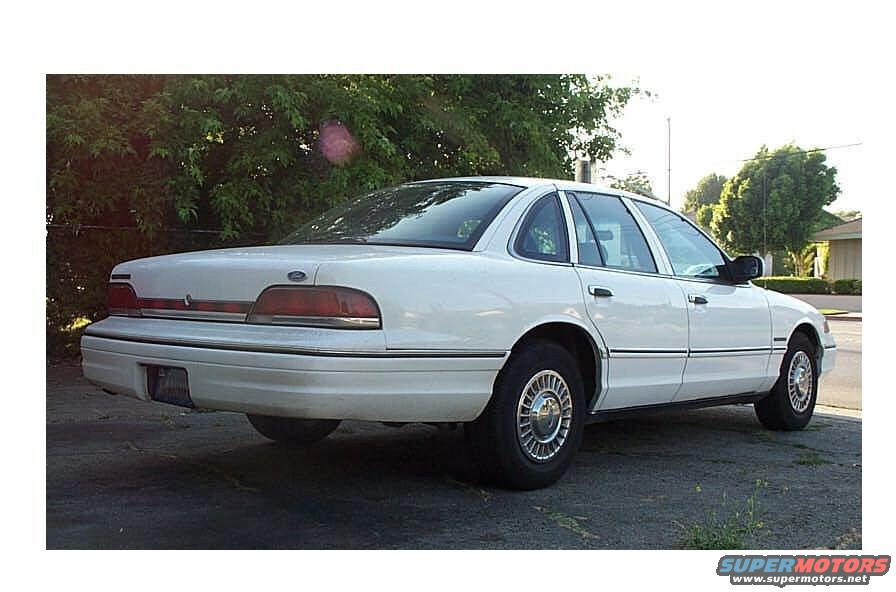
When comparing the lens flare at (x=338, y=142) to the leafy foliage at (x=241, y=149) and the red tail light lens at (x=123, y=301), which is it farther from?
the red tail light lens at (x=123, y=301)

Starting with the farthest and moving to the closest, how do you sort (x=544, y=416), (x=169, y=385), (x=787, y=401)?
(x=787, y=401) → (x=544, y=416) → (x=169, y=385)

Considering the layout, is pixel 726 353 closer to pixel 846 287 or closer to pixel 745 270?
pixel 745 270

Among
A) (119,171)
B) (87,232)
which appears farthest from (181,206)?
(87,232)

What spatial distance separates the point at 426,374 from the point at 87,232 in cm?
723

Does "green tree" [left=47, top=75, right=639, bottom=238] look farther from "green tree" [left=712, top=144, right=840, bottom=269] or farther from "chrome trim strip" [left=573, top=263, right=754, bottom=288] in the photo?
"green tree" [left=712, top=144, right=840, bottom=269]

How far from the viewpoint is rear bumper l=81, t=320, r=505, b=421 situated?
4086mm

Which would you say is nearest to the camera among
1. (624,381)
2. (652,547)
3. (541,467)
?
(652,547)

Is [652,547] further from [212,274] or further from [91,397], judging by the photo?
[91,397]

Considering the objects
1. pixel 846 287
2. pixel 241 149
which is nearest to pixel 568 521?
pixel 241 149

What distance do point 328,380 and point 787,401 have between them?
4037 millimetres

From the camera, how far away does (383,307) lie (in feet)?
13.8

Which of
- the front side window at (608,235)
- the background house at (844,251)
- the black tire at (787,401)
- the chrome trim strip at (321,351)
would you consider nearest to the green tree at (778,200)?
the background house at (844,251)

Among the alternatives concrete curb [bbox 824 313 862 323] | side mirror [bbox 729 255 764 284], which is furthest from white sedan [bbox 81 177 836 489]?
concrete curb [bbox 824 313 862 323]

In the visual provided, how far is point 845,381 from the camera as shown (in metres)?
10.8
